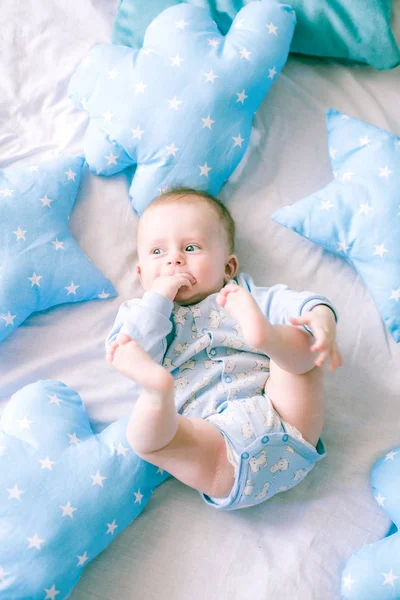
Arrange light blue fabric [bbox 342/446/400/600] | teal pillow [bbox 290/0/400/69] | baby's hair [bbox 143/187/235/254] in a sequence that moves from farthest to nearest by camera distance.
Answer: teal pillow [bbox 290/0/400/69] → baby's hair [bbox 143/187/235/254] → light blue fabric [bbox 342/446/400/600]

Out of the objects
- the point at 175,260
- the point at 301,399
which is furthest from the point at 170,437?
the point at 175,260

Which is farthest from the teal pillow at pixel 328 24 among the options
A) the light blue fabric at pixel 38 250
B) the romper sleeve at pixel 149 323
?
the romper sleeve at pixel 149 323

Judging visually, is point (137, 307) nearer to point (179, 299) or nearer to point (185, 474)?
point (179, 299)

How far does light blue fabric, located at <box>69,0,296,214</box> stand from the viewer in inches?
56.9

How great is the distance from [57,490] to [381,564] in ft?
1.89

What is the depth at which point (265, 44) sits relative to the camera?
1491 millimetres

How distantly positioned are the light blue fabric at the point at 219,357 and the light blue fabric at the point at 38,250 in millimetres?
129

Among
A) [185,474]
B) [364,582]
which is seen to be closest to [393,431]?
[364,582]

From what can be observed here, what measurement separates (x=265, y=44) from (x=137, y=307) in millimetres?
692

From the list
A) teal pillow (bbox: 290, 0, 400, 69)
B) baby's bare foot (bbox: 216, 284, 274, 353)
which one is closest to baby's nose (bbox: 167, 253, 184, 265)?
baby's bare foot (bbox: 216, 284, 274, 353)

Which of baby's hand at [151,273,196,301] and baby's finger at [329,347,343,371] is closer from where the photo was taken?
baby's finger at [329,347,343,371]

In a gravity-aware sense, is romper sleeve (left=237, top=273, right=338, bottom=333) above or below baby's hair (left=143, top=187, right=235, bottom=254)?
below

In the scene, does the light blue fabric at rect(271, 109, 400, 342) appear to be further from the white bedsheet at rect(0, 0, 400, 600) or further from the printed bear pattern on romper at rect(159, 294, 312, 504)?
the printed bear pattern on romper at rect(159, 294, 312, 504)

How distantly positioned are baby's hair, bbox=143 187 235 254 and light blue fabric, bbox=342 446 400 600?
0.57 metres
